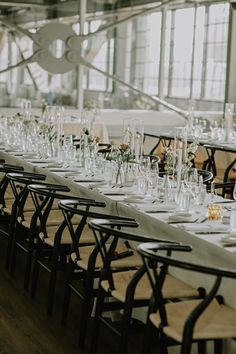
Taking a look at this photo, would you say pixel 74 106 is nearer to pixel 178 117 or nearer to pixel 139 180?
pixel 178 117

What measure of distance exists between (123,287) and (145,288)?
118 millimetres

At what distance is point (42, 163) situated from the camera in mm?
6898

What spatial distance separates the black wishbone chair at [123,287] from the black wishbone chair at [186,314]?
162mm

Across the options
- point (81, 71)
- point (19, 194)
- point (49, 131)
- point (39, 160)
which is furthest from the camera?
point (81, 71)

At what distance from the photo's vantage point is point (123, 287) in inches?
153

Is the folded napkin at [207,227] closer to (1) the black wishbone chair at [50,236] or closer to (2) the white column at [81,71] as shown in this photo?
(1) the black wishbone chair at [50,236]

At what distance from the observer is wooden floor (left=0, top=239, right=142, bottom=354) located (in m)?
→ 4.22

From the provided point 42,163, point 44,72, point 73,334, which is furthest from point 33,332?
point 44,72

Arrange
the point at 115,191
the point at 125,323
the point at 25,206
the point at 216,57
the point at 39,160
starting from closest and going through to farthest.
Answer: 1. the point at 125,323
2. the point at 115,191
3. the point at 25,206
4. the point at 39,160
5. the point at 216,57

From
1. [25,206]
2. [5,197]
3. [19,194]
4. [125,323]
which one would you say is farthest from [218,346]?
[5,197]

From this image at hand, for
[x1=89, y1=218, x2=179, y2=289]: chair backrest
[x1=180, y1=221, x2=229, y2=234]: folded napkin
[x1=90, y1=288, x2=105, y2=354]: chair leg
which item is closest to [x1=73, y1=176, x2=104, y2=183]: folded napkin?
[x1=89, y1=218, x2=179, y2=289]: chair backrest

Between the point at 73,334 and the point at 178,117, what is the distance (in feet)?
24.8

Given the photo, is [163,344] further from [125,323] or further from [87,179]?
[87,179]

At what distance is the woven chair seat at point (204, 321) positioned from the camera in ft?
10.7
